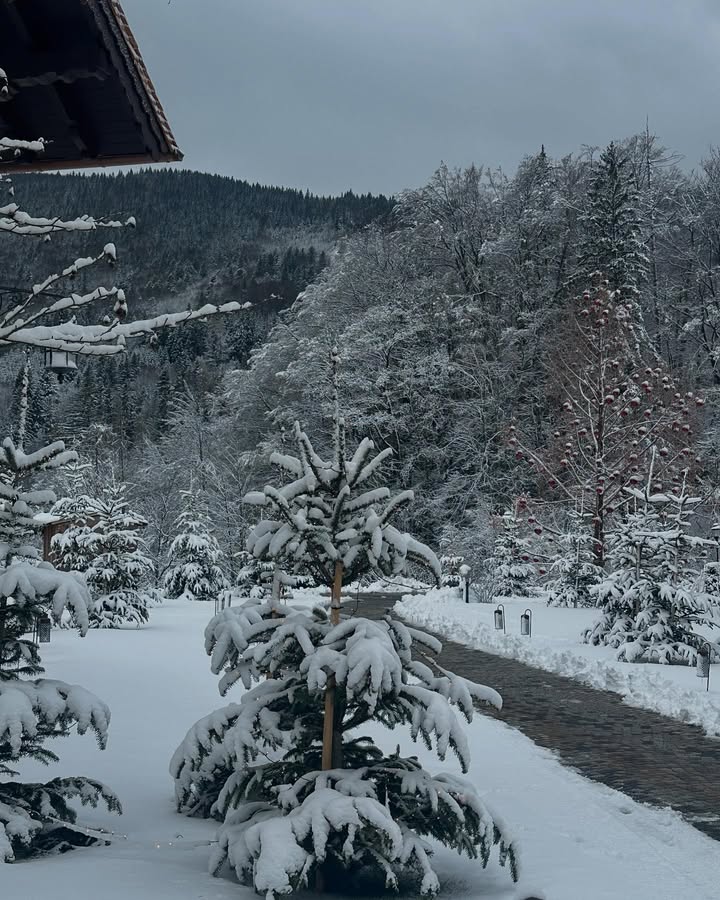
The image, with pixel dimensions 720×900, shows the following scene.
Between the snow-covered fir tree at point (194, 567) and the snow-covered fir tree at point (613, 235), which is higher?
the snow-covered fir tree at point (613, 235)

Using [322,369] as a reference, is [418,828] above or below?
below

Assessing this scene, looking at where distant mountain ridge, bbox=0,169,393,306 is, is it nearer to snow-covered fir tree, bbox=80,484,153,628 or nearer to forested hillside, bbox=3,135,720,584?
forested hillside, bbox=3,135,720,584

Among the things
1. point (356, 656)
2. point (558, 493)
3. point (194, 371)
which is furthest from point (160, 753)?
point (194, 371)

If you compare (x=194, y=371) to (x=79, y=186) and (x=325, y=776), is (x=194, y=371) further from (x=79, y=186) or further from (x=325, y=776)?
(x=325, y=776)

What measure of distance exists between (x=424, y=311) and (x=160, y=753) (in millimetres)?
40773

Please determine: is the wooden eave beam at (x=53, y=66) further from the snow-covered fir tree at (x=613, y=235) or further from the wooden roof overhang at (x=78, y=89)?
the snow-covered fir tree at (x=613, y=235)

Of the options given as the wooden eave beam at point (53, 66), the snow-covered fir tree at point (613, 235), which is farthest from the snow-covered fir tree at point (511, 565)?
the wooden eave beam at point (53, 66)

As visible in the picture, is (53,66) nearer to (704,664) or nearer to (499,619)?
(704,664)

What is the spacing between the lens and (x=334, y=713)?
196 inches

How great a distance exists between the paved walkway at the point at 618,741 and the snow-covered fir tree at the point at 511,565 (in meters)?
16.0

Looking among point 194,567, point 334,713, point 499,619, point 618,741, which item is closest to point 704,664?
point 618,741

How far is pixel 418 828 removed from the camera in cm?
480

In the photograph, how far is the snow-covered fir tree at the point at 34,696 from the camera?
16.2 ft

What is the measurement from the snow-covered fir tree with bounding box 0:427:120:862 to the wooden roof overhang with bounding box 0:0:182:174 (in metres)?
3.27
